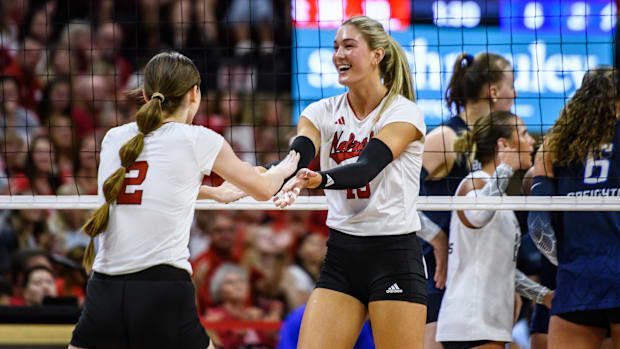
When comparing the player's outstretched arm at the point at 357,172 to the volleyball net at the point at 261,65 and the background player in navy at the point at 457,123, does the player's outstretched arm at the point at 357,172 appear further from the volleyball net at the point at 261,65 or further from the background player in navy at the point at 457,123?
the volleyball net at the point at 261,65

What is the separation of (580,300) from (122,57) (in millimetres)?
7371

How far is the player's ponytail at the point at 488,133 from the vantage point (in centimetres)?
484

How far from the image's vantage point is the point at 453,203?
14.9 feet

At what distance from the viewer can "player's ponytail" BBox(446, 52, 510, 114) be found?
519 cm

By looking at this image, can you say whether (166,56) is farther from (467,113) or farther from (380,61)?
(467,113)

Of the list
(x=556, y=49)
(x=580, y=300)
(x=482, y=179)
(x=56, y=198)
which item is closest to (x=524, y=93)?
(x=556, y=49)

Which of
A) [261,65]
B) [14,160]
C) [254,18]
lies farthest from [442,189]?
[254,18]

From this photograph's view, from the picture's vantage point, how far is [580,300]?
423cm

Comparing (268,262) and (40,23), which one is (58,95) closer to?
(40,23)

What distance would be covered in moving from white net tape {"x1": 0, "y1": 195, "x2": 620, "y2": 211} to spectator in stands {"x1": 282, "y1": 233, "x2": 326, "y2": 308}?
279 centimetres

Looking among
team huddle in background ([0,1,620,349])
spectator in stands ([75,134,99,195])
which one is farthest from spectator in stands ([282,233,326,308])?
spectator in stands ([75,134,99,195])

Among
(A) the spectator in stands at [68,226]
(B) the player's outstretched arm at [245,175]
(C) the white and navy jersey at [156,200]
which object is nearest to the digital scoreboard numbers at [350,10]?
(A) the spectator in stands at [68,226]

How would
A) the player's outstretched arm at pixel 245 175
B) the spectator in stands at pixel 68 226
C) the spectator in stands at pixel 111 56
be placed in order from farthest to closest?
the spectator in stands at pixel 111 56 < the spectator in stands at pixel 68 226 < the player's outstretched arm at pixel 245 175

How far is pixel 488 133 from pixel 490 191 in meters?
0.39
